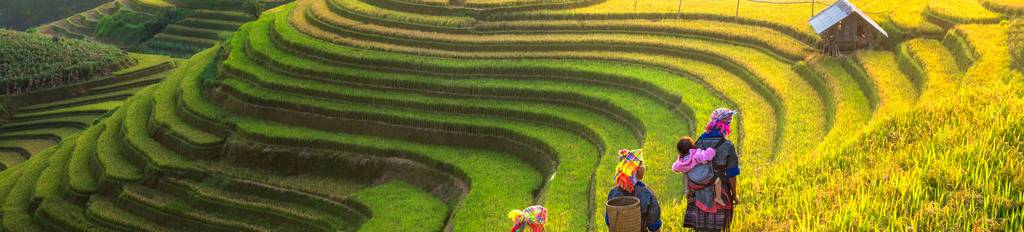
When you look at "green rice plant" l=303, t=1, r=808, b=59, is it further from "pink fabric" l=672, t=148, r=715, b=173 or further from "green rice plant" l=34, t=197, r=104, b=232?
"pink fabric" l=672, t=148, r=715, b=173

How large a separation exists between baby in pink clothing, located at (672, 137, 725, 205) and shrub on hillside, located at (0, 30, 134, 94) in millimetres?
40643

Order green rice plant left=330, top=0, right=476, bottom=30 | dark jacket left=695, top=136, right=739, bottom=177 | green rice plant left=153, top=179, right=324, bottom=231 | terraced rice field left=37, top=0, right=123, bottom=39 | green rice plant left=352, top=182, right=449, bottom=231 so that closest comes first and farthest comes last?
1. dark jacket left=695, top=136, right=739, bottom=177
2. green rice plant left=352, top=182, right=449, bottom=231
3. green rice plant left=153, top=179, right=324, bottom=231
4. green rice plant left=330, top=0, right=476, bottom=30
5. terraced rice field left=37, top=0, right=123, bottom=39

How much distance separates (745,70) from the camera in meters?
17.3

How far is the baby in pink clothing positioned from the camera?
7.25 meters

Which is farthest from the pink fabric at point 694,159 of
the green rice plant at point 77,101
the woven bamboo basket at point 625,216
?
the green rice plant at point 77,101

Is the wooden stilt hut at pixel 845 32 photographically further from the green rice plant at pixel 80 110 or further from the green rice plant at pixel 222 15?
the green rice plant at pixel 222 15

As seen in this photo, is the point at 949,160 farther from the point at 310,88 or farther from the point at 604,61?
the point at 310,88

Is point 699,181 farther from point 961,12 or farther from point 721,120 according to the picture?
point 961,12

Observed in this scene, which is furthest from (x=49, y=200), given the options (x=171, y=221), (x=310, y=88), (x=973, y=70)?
(x=973, y=70)

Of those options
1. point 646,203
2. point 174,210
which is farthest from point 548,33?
point 646,203

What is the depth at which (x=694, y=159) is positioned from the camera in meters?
7.33

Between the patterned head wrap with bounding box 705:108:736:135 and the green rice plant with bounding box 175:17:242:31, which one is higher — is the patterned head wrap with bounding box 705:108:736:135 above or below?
above

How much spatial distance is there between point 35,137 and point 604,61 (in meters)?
25.2

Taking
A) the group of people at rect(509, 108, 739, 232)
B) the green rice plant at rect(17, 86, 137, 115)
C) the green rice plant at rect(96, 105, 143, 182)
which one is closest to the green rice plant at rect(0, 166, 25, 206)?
the green rice plant at rect(96, 105, 143, 182)
